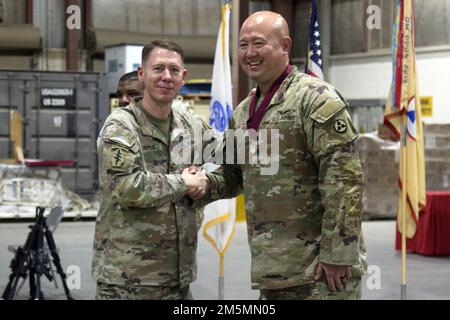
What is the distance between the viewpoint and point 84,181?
55.7 ft

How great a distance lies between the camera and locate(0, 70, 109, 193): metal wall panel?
16578 millimetres

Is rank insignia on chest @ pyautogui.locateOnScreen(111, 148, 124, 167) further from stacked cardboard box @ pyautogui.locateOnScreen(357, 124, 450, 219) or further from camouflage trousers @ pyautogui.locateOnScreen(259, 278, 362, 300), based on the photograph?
stacked cardboard box @ pyautogui.locateOnScreen(357, 124, 450, 219)

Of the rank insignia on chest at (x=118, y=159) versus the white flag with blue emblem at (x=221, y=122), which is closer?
the rank insignia on chest at (x=118, y=159)

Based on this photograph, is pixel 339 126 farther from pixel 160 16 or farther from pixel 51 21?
pixel 160 16

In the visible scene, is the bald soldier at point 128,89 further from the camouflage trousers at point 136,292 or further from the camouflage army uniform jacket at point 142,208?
the camouflage trousers at point 136,292

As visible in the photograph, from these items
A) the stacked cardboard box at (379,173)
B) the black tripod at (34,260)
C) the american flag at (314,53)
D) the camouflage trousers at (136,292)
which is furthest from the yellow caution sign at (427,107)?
the camouflage trousers at (136,292)

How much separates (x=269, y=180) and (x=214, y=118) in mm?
4330

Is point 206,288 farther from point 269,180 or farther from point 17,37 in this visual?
point 17,37

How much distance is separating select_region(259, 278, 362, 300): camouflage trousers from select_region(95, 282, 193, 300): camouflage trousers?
51 centimetres

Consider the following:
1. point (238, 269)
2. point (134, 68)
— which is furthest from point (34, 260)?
point (134, 68)

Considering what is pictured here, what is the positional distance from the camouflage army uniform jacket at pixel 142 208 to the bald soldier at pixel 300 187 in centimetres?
36

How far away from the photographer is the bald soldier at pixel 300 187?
3102mm

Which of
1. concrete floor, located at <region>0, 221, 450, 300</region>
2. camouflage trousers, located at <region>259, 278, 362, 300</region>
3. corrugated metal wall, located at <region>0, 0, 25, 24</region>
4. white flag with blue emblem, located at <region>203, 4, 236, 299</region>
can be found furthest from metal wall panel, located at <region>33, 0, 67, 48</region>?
camouflage trousers, located at <region>259, 278, 362, 300</region>
